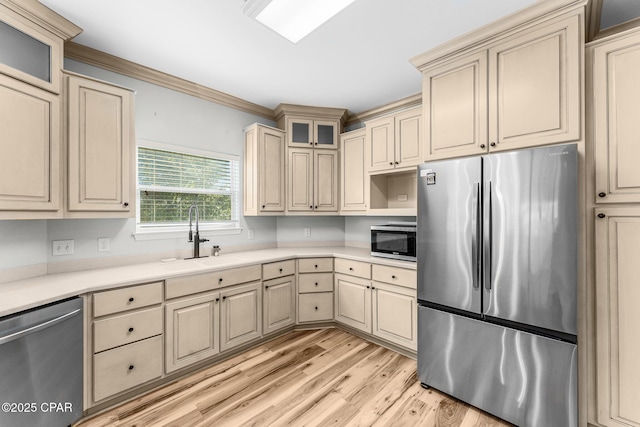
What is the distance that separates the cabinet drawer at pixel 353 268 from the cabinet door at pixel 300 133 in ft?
4.86

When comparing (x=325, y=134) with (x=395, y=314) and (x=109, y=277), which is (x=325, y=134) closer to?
(x=395, y=314)

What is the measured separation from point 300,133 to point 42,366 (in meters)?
2.95

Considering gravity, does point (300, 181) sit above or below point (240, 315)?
above

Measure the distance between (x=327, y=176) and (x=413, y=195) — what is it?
106cm

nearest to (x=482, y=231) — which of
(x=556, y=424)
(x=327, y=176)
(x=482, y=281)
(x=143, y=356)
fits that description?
(x=482, y=281)

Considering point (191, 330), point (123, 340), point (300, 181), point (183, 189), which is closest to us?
point (123, 340)

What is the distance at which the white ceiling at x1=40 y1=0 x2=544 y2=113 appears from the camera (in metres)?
1.77

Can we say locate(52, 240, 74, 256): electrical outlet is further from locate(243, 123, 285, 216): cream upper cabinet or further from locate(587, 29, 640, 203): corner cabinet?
locate(587, 29, 640, 203): corner cabinet

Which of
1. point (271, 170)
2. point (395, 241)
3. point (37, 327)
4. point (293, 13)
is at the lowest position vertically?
point (37, 327)

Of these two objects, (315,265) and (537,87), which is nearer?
(537,87)

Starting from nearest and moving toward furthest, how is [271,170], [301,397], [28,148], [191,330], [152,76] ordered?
1. [28,148]
2. [301,397]
3. [191,330]
4. [152,76]
5. [271,170]

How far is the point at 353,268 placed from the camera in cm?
298

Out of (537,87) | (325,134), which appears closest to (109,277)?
(325,134)

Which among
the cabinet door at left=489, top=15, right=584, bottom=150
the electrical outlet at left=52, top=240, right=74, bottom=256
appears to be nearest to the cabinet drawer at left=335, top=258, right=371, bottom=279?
the cabinet door at left=489, top=15, right=584, bottom=150
